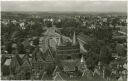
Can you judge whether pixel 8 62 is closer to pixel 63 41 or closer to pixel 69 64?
pixel 69 64

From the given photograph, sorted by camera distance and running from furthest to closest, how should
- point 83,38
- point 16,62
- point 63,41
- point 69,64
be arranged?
1. point 83,38
2. point 63,41
3. point 69,64
4. point 16,62

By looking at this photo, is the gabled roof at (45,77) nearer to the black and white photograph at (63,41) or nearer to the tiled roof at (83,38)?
the black and white photograph at (63,41)

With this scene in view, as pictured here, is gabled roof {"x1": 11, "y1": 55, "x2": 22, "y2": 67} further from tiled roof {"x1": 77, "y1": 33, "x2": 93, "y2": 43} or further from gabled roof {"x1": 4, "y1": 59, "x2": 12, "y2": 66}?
tiled roof {"x1": 77, "y1": 33, "x2": 93, "y2": 43}

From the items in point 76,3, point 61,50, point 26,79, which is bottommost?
point 26,79

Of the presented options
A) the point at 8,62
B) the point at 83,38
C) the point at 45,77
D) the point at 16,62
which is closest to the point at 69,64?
the point at 45,77

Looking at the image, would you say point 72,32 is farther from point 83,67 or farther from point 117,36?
point 83,67

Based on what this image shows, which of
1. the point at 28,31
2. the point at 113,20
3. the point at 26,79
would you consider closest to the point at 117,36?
the point at 113,20

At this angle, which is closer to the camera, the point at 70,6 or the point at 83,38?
the point at 70,6

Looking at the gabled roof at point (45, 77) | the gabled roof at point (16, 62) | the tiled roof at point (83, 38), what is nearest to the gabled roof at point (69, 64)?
the gabled roof at point (45, 77)
